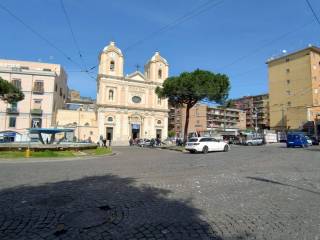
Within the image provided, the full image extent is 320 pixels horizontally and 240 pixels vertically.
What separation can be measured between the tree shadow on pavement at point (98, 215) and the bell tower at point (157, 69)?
58.0 metres

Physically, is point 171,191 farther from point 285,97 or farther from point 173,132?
point 173,132

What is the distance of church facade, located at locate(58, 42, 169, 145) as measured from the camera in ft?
187

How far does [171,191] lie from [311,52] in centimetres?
6811

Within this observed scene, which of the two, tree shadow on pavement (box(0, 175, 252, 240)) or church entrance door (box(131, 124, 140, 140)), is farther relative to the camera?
church entrance door (box(131, 124, 140, 140))

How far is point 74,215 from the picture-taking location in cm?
509

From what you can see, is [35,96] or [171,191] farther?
[35,96]

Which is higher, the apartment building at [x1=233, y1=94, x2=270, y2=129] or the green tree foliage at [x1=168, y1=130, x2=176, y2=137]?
the apartment building at [x1=233, y1=94, x2=270, y2=129]

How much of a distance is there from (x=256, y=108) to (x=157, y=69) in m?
54.5

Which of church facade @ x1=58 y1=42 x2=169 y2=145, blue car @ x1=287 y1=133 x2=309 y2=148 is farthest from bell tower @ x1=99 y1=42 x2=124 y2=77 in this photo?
blue car @ x1=287 y1=133 x2=309 y2=148

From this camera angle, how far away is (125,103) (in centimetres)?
6034

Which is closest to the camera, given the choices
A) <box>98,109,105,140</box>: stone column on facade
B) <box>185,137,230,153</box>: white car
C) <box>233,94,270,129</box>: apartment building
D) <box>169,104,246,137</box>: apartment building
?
<box>185,137,230,153</box>: white car

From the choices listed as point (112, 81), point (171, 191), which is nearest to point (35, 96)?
point (112, 81)

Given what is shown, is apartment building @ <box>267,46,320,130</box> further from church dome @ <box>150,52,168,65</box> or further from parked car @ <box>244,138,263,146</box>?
church dome @ <box>150,52,168,65</box>

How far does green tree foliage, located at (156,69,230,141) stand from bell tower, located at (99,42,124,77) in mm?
24687
